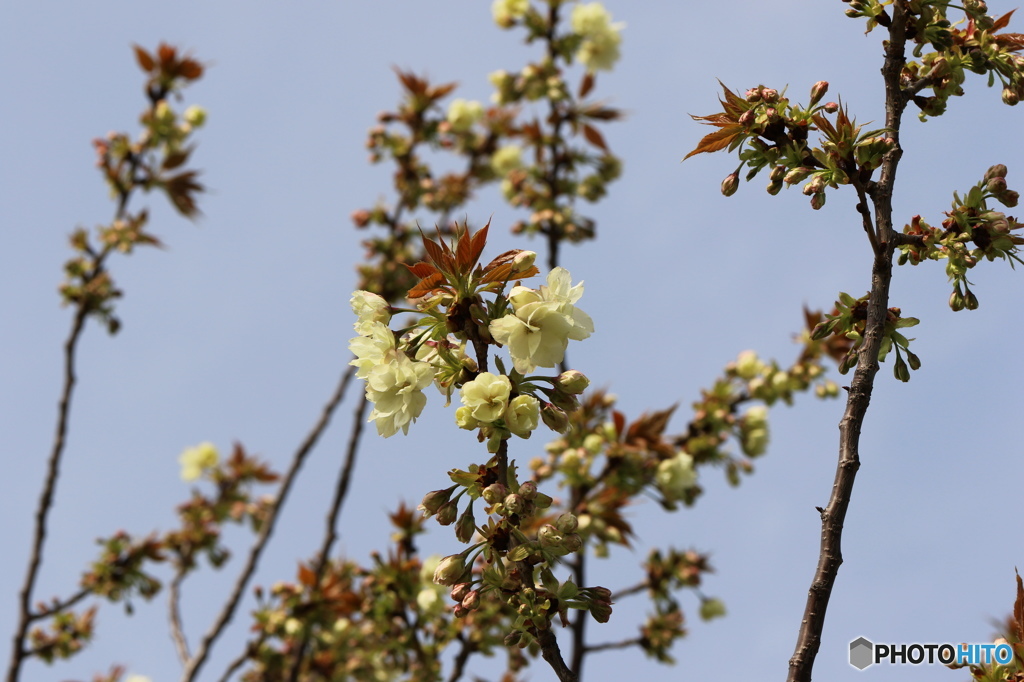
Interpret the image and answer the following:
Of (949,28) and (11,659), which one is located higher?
(949,28)

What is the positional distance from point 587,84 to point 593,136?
1.09 feet

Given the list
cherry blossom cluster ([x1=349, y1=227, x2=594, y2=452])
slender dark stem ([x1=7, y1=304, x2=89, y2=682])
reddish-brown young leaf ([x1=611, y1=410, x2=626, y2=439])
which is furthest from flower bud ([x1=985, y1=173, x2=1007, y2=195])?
slender dark stem ([x1=7, y1=304, x2=89, y2=682])

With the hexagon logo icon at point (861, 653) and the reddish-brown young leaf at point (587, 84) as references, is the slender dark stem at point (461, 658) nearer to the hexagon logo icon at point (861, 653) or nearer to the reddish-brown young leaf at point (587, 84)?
the hexagon logo icon at point (861, 653)

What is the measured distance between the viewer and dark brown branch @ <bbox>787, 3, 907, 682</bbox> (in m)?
1.45

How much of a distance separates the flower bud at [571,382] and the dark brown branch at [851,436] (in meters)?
0.47

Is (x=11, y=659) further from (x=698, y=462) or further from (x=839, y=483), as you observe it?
(x=839, y=483)

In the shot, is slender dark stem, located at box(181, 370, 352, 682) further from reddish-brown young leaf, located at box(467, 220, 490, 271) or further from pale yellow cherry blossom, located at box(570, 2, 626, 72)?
reddish-brown young leaf, located at box(467, 220, 490, 271)

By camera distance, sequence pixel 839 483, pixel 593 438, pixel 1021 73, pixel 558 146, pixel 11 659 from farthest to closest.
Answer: pixel 558 146
pixel 11 659
pixel 593 438
pixel 1021 73
pixel 839 483

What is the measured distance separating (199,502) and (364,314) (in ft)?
15.7

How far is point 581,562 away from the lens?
4.12 m

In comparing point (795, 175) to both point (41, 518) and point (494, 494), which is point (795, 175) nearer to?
point (494, 494)

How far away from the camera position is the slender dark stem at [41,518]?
14.1 ft

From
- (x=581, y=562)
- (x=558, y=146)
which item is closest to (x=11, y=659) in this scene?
(x=581, y=562)

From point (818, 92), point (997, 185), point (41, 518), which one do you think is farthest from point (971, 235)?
point (41, 518)
